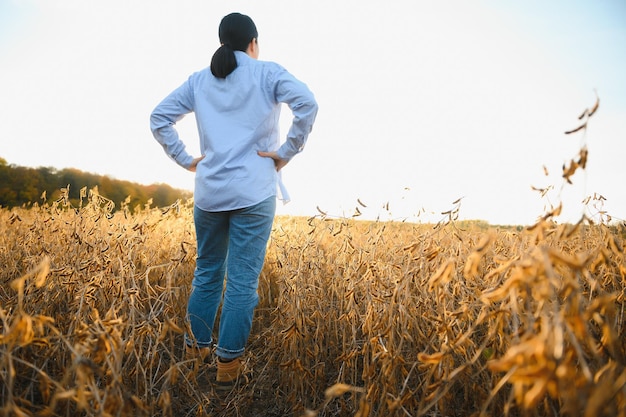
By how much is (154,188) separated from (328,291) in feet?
43.7

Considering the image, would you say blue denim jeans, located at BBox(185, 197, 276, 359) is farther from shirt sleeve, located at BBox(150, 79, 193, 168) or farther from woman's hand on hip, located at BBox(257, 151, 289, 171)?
shirt sleeve, located at BBox(150, 79, 193, 168)

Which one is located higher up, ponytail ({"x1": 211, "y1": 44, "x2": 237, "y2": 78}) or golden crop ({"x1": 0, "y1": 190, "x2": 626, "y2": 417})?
ponytail ({"x1": 211, "y1": 44, "x2": 237, "y2": 78})

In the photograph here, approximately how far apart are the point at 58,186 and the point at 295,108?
1397cm

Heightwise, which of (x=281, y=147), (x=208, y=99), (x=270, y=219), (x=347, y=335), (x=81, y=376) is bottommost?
(x=347, y=335)

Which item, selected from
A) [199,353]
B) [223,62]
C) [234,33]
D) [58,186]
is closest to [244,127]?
[223,62]

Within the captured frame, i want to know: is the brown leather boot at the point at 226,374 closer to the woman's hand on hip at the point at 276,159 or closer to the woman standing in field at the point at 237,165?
the woman standing in field at the point at 237,165

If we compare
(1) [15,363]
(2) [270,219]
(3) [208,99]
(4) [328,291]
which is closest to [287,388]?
(4) [328,291]

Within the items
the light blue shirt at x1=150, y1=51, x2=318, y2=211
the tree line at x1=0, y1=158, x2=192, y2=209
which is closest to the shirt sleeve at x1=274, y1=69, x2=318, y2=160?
the light blue shirt at x1=150, y1=51, x2=318, y2=211

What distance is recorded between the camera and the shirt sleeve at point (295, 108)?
2.09 meters

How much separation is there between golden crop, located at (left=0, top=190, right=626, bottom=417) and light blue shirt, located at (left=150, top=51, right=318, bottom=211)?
0.36 m

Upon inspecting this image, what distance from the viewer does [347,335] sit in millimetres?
2213

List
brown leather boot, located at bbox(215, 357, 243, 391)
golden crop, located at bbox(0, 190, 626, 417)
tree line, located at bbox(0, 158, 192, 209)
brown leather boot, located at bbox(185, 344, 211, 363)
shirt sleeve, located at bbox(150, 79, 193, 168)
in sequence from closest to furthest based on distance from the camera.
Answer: golden crop, located at bbox(0, 190, 626, 417), brown leather boot, located at bbox(185, 344, 211, 363), brown leather boot, located at bbox(215, 357, 243, 391), shirt sleeve, located at bbox(150, 79, 193, 168), tree line, located at bbox(0, 158, 192, 209)

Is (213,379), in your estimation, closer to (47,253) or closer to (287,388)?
(287,388)

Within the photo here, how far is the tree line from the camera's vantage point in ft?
38.6
